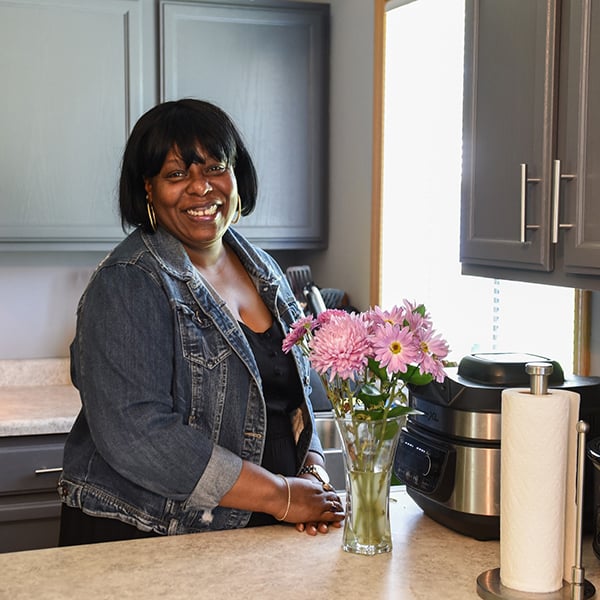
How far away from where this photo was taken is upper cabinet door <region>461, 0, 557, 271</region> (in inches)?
64.6

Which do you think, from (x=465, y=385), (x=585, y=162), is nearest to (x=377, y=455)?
(x=465, y=385)

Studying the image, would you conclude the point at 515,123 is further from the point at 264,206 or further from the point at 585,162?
the point at 264,206

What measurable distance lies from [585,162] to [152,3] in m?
1.81

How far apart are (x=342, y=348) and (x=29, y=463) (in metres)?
1.58

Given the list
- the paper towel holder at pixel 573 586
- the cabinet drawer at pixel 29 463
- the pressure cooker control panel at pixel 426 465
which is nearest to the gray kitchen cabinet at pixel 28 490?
the cabinet drawer at pixel 29 463

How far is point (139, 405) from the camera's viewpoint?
1.58 metres

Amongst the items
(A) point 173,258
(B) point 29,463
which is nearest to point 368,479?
(A) point 173,258

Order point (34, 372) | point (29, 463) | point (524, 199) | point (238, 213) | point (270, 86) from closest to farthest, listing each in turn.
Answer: point (524, 199) < point (238, 213) < point (29, 463) < point (270, 86) < point (34, 372)

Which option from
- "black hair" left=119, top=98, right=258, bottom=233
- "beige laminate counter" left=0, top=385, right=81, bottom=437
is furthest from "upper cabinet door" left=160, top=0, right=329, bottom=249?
"black hair" left=119, top=98, right=258, bottom=233

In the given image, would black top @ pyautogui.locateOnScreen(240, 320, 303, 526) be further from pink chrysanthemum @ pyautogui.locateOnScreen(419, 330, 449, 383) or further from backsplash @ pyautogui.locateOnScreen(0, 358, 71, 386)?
backsplash @ pyautogui.locateOnScreen(0, 358, 71, 386)

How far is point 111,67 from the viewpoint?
289 centimetres

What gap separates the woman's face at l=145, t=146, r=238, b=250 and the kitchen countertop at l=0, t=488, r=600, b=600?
0.58m

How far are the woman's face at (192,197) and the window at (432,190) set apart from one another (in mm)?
946

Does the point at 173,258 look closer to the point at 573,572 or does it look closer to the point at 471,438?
the point at 471,438
